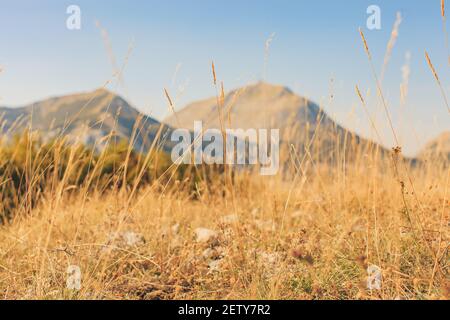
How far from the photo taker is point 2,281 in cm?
248

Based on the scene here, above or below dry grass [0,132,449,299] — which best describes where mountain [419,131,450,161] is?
above

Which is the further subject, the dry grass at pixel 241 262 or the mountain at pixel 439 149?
the mountain at pixel 439 149

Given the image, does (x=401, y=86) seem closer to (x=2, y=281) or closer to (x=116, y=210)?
(x=116, y=210)

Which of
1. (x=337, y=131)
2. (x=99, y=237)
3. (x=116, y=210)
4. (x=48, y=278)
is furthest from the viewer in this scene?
(x=337, y=131)

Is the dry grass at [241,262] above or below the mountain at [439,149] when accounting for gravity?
below

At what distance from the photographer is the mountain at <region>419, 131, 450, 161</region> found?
16.4 ft

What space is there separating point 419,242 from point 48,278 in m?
2.01

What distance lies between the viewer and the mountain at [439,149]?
16.4 ft

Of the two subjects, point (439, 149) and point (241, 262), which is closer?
point (241, 262)

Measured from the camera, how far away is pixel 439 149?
5.17 meters

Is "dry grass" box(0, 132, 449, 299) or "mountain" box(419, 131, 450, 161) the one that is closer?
"dry grass" box(0, 132, 449, 299)
